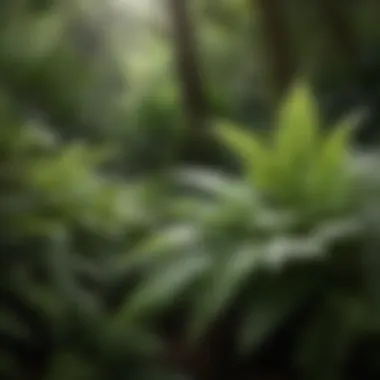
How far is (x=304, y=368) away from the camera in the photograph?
133 cm

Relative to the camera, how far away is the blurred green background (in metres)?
1.33

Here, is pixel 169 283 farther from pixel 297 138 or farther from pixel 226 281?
pixel 297 138

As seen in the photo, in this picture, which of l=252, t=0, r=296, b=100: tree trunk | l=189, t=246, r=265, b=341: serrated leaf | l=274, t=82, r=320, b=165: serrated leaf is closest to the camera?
l=189, t=246, r=265, b=341: serrated leaf

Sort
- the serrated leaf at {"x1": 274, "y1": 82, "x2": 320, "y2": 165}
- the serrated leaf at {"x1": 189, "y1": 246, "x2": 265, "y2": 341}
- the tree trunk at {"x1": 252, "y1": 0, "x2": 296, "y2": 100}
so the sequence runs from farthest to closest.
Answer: the tree trunk at {"x1": 252, "y1": 0, "x2": 296, "y2": 100}
the serrated leaf at {"x1": 274, "y1": 82, "x2": 320, "y2": 165}
the serrated leaf at {"x1": 189, "y1": 246, "x2": 265, "y2": 341}

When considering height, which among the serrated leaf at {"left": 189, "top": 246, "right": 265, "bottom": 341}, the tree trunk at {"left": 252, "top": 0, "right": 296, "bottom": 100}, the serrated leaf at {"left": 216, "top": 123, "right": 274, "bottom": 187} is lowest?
the serrated leaf at {"left": 189, "top": 246, "right": 265, "bottom": 341}

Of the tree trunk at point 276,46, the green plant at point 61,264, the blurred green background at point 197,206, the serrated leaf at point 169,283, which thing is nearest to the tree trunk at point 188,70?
the blurred green background at point 197,206

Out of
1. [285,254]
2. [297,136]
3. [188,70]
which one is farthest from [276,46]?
[285,254]

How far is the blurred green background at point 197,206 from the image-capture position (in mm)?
1325

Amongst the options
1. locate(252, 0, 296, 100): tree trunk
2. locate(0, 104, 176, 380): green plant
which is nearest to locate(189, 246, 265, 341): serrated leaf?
locate(0, 104, 176, 380): green plant

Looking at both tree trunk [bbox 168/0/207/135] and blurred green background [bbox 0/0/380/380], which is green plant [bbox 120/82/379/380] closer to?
blurred green background [bbox 0/0/380/380]

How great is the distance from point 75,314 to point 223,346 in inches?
10.8

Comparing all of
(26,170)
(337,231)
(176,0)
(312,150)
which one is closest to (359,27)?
(176,0)

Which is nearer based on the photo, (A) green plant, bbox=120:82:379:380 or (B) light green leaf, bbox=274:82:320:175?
(A) green plant, bbox=120:82:379:380

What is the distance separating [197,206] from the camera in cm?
144
